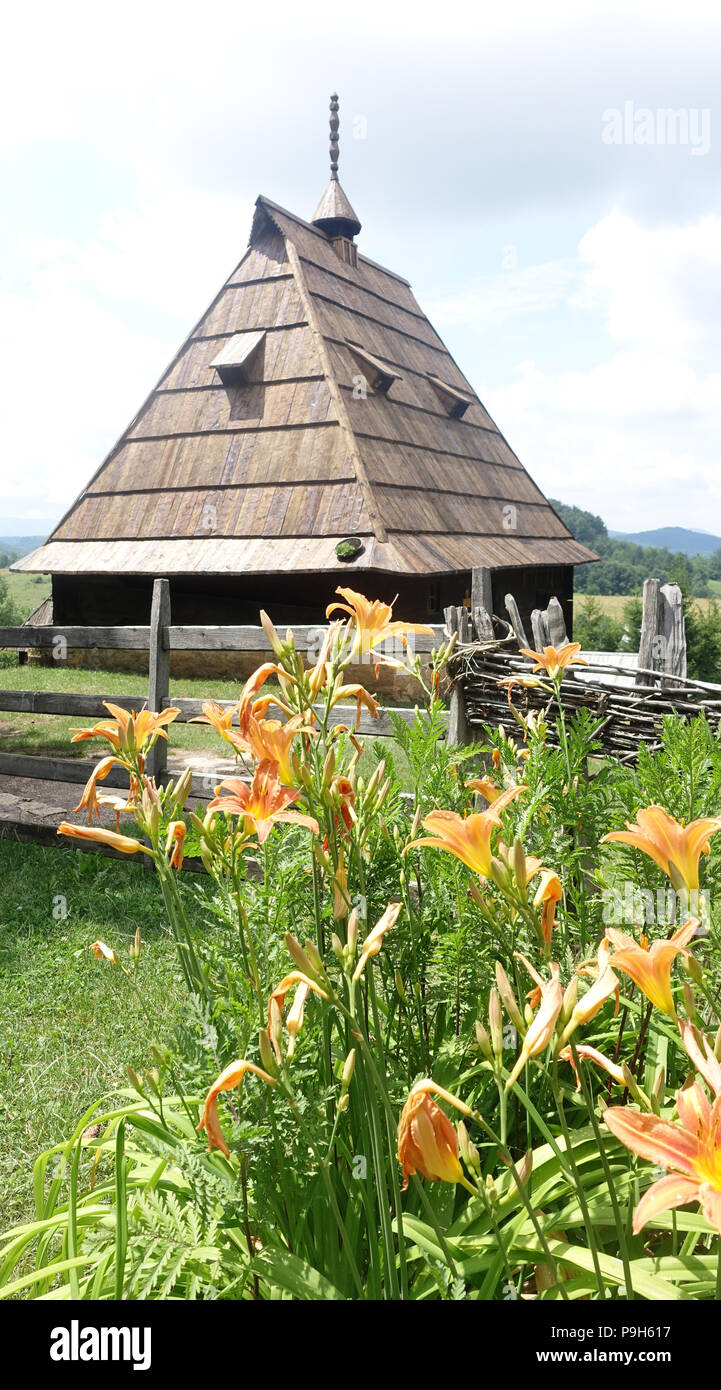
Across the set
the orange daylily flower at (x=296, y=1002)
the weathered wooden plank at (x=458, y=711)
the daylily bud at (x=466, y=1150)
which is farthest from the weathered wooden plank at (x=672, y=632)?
the daylily bud at (x=466, y=1150)

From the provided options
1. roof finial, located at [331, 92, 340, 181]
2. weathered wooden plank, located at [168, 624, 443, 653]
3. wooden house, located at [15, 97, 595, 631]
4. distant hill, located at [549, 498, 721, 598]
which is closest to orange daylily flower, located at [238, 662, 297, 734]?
weathered wooden plank, located at [168, 624, 443, 653]

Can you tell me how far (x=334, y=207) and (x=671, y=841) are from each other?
20047 millimetres

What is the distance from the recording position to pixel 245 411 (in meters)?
14.4

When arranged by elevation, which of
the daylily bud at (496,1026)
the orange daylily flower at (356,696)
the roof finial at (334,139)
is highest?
the roof finial at (334,139)

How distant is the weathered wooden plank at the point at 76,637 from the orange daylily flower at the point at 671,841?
4.99m

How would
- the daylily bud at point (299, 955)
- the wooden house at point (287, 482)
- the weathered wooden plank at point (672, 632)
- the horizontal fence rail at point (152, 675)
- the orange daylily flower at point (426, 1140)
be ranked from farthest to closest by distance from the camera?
the wooden house at point (287, 482)
the horizontal fence rail at point (152, 675)
the weathered wooden plank at point (672, 632)
the daylily bud at point (299, 955)
the orange daylily flower at point (426, 1140)

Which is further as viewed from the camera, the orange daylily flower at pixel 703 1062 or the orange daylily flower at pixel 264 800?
the orange daylily flower at pixel 264 800

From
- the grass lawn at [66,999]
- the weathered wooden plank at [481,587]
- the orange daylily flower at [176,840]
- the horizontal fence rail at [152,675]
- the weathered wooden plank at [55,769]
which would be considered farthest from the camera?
the weathered wooden plank at [55,769]

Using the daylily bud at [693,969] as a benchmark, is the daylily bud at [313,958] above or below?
below

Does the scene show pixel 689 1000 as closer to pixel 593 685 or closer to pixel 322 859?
pixel 322 859

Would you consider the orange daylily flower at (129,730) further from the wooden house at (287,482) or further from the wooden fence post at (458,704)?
the wooden house at (287,482)

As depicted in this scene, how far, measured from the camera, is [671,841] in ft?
3.41

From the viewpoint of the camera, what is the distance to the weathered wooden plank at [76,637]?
601 cm
